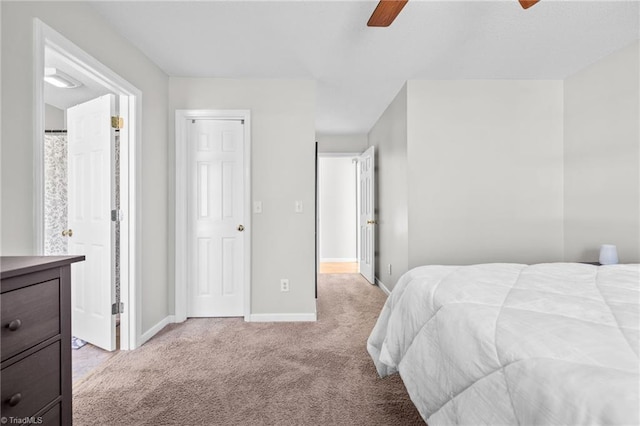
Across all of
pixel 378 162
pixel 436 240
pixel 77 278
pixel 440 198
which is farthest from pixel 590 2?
pixel 77 278

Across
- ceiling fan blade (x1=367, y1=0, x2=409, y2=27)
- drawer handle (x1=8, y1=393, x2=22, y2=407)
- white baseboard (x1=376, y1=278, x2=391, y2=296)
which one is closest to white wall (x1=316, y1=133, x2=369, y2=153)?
white baseboard (x1=376, y1=278, x2=391, y2=296)

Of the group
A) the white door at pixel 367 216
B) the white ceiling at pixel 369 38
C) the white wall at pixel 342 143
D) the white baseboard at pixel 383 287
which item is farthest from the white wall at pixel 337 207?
the white ceiling at pixel 369 38

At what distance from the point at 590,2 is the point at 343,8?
157 centimetres

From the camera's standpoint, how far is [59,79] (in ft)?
9.68

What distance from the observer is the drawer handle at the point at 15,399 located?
953 mm

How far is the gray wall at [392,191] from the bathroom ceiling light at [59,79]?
315cm

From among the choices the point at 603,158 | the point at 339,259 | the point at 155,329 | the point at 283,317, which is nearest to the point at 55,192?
the point at 155,329

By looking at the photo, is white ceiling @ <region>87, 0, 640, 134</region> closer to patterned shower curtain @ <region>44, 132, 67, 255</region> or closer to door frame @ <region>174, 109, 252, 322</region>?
door frame @ <region>174, 109, 252, 322</region>

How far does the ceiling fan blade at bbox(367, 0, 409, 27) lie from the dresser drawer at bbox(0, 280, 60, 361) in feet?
6.35

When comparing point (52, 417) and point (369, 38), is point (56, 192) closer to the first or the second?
point (52, 417)

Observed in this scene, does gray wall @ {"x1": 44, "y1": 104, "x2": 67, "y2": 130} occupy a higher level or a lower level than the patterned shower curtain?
higher

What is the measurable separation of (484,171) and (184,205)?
3.05 metres

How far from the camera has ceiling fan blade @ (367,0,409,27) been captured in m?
1.74

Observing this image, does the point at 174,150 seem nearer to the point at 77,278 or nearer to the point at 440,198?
the point at 77,278
